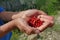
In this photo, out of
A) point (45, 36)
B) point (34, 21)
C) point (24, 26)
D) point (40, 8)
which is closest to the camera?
point (24, 26)

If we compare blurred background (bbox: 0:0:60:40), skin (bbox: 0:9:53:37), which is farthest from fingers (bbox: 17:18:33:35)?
blurred background (bbox: 0:0:60:40)

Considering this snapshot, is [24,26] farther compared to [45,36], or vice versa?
[45,36]

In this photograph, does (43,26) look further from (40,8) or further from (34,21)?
(40,8)

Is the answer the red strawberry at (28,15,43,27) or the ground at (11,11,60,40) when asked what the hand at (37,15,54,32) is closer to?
the red strawberry at (28,15,43,27)

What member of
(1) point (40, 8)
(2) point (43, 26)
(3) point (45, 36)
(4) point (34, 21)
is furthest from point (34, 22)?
Answer: (1) point (40, 8)

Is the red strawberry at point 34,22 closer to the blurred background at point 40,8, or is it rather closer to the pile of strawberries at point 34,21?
the pile of strawberries at point 34,21

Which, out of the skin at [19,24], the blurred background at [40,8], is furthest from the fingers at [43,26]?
the blurred background at [40,8]

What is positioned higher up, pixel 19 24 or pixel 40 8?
pixel 19 24

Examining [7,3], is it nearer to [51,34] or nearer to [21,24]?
[51,34]
